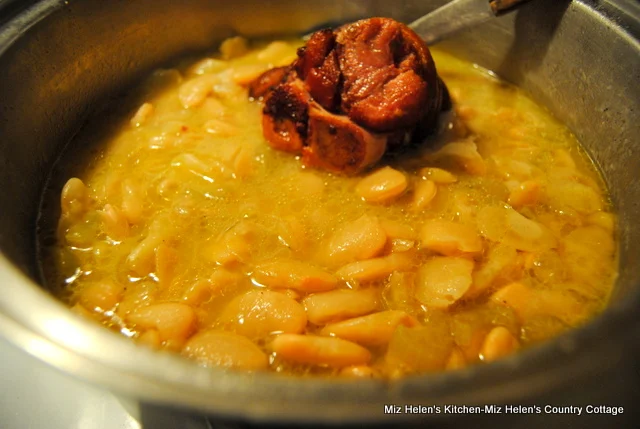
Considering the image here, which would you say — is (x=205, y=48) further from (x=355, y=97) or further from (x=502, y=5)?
(x=502, y=5)

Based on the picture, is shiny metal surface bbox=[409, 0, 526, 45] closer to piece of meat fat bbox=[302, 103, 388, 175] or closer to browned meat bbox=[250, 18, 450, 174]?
browned meat bbox=[250, 18, 450, 174]

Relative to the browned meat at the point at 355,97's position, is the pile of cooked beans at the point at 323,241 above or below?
below

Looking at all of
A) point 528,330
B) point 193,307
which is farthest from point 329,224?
point 528,330

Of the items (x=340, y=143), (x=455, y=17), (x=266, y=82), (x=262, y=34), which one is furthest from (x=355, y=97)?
(x=262, y=34)

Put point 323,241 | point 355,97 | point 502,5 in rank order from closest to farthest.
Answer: point 323,241 → point 355,97 → point 502,5

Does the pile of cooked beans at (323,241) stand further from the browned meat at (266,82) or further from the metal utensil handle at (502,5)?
the metal utensil handle at (502,5)

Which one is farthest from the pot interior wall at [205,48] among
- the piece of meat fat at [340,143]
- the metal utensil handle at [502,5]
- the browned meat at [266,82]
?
the piece of meat fat at [340,143]
